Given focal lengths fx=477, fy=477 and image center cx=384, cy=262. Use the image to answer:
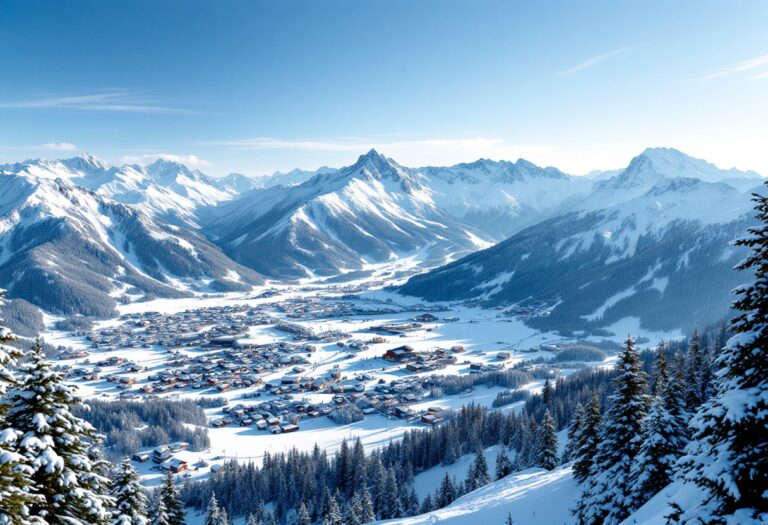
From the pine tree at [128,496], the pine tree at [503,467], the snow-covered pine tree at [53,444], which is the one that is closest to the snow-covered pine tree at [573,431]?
the pine tree at [503,467]

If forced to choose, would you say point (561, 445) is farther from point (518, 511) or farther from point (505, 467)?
point (518, 511)

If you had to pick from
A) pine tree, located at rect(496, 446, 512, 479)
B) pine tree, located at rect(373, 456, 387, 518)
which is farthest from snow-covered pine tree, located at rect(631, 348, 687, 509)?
pine tree, located at rect(496, 446, 512, 479)

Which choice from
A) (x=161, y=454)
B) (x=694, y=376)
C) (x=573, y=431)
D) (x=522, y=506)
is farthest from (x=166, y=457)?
(x=694, y=376)

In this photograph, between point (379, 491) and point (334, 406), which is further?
point (334, 406)

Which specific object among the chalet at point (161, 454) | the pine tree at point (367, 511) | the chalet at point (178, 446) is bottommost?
the chalet at point (178, 446)

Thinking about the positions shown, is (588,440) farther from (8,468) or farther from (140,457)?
(140,457)

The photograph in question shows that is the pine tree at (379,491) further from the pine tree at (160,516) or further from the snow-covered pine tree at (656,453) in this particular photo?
the snow-covered pine tree at (656,453)
